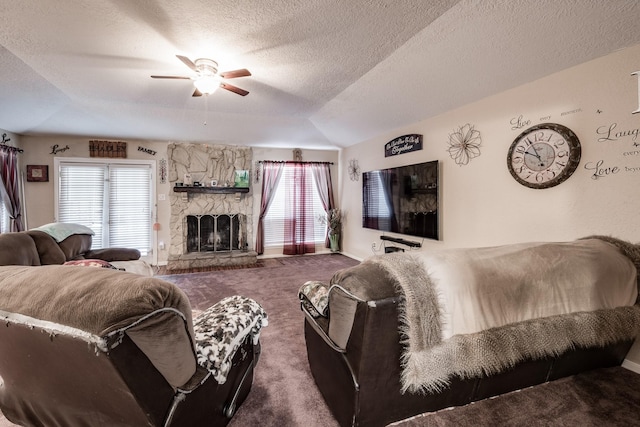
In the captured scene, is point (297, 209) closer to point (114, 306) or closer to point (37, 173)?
point (37, 173)

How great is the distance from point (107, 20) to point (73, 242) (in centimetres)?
266

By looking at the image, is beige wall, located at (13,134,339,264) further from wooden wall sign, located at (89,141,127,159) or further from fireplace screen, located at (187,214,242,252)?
fireplace screen, located at (187,214,242,252)

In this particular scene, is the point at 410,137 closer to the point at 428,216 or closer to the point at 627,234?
the point at 428,216

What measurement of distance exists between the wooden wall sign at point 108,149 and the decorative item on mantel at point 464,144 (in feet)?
19.1

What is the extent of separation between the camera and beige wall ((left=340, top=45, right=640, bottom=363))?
2.24m

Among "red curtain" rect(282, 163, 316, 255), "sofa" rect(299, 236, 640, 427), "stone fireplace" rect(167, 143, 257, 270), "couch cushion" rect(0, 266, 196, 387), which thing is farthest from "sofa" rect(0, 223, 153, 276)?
"red curtain" rect(282, 163, 316, 255)

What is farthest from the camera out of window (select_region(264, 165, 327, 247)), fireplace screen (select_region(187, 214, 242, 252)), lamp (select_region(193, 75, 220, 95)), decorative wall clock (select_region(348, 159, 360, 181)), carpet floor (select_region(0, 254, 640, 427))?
window (select_region(264, 165, 327, 247))

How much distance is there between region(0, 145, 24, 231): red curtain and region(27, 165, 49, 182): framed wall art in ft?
0.76

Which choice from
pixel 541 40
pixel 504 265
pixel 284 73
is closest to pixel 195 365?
pixel 504 265

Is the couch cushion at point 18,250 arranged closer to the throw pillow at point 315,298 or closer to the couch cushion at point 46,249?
the couch cushion at point 46,249

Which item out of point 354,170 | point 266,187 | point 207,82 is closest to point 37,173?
point 266,187

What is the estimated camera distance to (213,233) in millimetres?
6031

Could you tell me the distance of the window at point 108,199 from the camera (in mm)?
5273

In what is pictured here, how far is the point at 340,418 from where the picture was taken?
156cm
